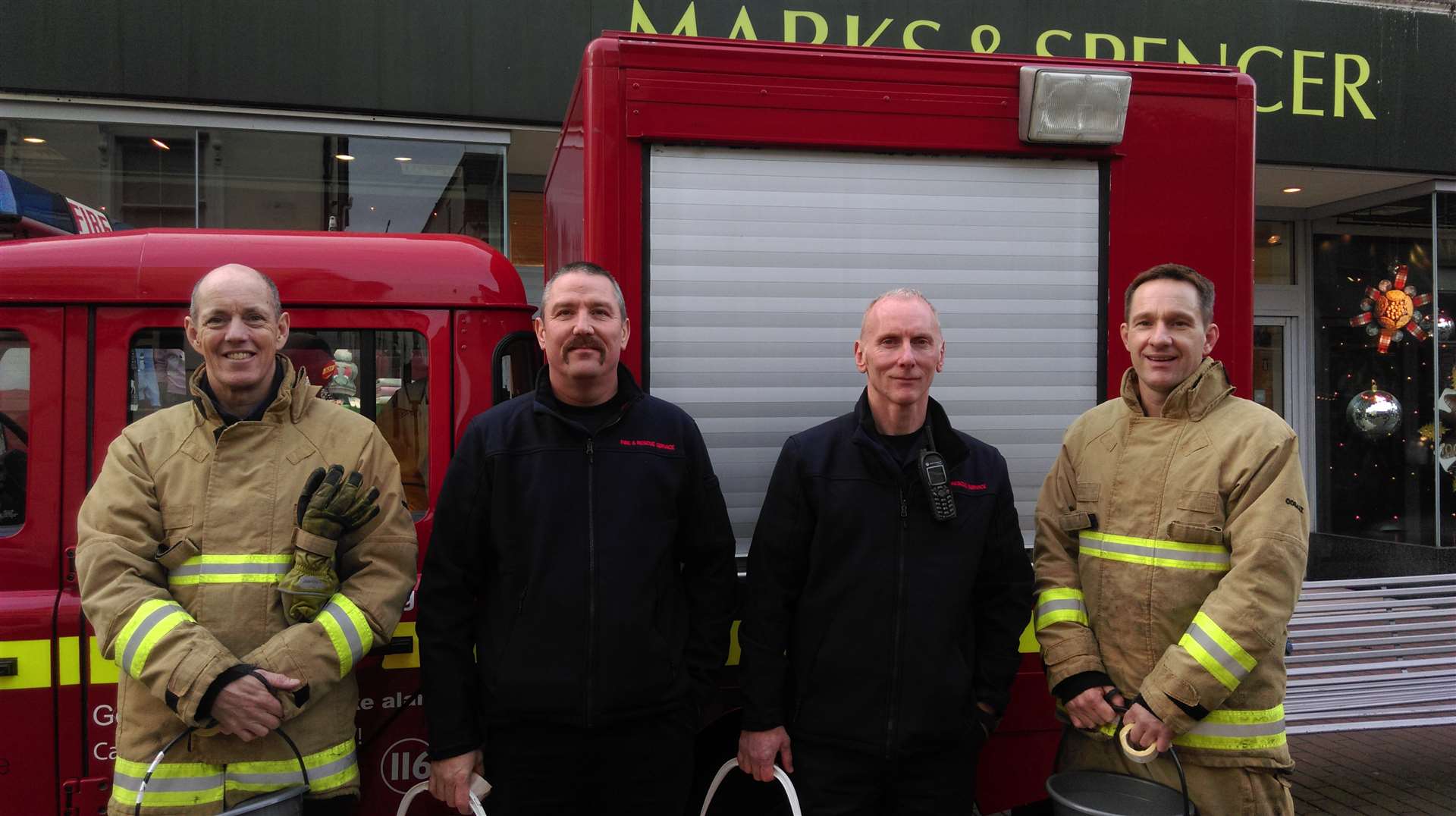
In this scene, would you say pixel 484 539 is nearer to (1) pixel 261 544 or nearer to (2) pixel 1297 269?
(1) pixel 261 544

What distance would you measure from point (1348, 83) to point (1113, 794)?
834cm

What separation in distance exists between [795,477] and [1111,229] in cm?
142

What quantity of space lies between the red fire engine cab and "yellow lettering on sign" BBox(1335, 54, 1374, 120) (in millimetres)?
6648

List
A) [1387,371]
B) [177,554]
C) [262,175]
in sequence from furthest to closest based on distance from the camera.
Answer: [1387,371]
[262,175]
[177,554]

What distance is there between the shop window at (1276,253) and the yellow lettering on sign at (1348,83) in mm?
1950

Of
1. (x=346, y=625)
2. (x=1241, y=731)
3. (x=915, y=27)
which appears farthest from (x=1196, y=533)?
(x=915, y=27)

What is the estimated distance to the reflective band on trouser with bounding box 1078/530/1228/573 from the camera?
7.89 feet

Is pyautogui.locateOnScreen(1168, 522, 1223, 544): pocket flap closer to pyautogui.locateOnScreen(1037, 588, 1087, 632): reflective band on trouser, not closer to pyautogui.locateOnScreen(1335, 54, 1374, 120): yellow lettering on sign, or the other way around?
pyautogui.locateOnScreen(1037, 588, 1087, 632): reflective band on trouser

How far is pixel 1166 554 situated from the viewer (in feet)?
7.98

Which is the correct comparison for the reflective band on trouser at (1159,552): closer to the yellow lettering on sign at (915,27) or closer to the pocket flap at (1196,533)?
the pocket flap at (1196,533)

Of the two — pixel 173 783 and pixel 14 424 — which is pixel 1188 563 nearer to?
pixel 173 783

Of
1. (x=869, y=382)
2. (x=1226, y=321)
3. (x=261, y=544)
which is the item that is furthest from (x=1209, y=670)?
(x=261, y=544)

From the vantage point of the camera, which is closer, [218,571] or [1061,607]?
[218,571]

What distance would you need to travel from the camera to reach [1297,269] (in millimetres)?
10297
